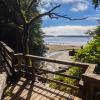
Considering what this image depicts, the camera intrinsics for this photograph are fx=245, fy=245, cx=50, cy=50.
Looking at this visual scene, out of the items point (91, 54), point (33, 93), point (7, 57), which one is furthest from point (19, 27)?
point (33, 93)

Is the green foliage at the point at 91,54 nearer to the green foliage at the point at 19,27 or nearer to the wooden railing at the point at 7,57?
the wooden railing at the point at 7,57

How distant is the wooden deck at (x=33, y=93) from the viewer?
686cm

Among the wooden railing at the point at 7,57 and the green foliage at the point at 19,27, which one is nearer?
the wooden railing at the point at 7,57

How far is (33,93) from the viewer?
7238 mm

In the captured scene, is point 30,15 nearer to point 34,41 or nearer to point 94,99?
point 34,41

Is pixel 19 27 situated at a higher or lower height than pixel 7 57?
higher

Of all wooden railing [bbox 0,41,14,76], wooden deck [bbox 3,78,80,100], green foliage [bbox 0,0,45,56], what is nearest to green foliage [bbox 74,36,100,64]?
wooden deck [bbox 3,78,80,100]

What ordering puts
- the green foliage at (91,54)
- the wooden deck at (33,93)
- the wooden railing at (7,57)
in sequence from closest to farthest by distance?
1. the wooden deck at (33,93)
2. the green foliage at (91,54)
3. the wooden railing at (7,57)

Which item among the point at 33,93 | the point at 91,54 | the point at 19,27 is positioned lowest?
the point at 33,93

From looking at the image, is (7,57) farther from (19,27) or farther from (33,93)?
(19,27)

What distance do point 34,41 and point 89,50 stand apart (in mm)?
20428

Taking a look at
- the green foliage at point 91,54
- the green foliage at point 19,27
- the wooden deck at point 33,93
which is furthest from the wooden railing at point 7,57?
the green foliage at point 19,27

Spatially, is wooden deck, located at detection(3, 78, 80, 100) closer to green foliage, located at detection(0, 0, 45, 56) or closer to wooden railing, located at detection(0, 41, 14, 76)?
wooden railing, located at detection(0, 41, 14, 76)

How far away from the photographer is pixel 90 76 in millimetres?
4297
